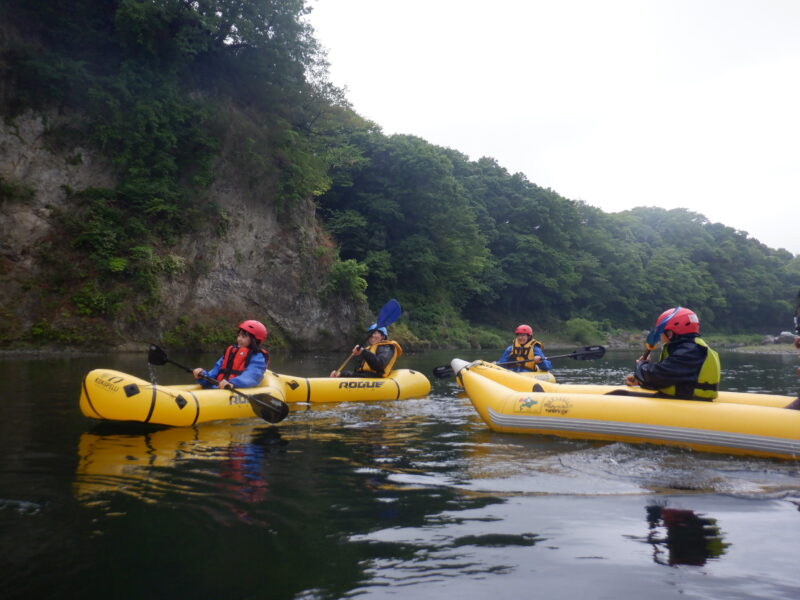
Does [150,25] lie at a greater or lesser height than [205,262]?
greater

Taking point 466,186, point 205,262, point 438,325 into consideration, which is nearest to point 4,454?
point 205,262

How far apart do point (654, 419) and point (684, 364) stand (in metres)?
0.57

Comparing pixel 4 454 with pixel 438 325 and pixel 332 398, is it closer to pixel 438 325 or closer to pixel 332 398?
pixel 332 398

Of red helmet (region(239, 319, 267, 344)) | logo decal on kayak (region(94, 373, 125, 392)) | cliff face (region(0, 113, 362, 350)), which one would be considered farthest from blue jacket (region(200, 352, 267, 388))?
cliff face (region(0, 113, 362, 350))

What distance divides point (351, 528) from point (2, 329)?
13.9 meters

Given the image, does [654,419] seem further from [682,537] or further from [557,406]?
[682,537]

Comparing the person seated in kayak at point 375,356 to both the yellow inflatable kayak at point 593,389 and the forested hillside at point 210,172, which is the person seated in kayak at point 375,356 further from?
the forested hillside at point 210,172

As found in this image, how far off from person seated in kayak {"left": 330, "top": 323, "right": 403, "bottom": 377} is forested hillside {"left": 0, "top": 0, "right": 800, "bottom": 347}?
9070 mm

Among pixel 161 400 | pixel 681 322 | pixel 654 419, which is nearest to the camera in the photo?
pixel 654 419

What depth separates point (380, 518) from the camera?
3.16 m

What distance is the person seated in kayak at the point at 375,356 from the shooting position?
870 centimetres

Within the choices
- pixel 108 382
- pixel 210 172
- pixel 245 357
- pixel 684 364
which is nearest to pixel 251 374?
pixel 245 357

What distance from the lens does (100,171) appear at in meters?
16.6

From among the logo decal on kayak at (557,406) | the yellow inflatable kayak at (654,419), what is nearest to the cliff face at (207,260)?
the yellow inflatable kayak at (654,419)
